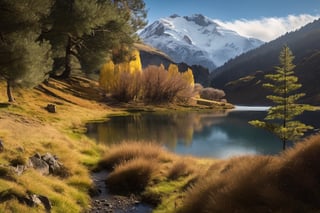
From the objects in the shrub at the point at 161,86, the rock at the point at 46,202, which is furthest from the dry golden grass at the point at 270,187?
the shrub at the point at 161,86

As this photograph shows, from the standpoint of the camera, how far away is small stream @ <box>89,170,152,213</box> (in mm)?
13547

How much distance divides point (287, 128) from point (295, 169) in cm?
1859

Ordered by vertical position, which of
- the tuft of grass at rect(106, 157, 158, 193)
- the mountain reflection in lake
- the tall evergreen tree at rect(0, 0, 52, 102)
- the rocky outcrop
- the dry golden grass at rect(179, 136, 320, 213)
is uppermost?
the tall evergreen tree at rect(0, 0, 52, 102)

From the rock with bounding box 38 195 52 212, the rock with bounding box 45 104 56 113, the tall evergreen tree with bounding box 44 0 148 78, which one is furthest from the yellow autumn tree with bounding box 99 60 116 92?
the rock with bounding box 38 195 52 212

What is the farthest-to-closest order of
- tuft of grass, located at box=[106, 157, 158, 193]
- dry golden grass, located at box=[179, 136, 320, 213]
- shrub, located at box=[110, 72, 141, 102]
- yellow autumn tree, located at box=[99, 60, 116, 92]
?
yellow autumn tree, located at box=[99, 60, 116, 92] < shrub, located at box=[110, 72, 141, 102] < tuft of grass, located at box=[106, 157, 158, 193] < dry golden grass, located at box=[179, 136, 320, 213]

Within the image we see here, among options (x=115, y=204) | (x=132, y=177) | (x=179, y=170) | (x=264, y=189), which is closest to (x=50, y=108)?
(x=179, y=170)

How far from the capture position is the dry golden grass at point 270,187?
8961 mm

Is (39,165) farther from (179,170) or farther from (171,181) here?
(179,170)

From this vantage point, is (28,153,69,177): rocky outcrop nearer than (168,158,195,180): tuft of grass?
Yes

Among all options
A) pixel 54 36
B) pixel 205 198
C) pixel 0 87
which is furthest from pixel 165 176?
pixel 0 87

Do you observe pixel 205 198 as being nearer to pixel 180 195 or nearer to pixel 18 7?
pixel 180 195

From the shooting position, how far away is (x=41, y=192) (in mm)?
11953

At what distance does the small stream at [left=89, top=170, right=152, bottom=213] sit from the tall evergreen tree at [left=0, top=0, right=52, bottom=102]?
6543 millimetres

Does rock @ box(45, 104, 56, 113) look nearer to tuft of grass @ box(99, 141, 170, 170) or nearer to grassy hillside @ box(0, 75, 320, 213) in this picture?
grassy hillside @ box(0, 75, 320, 213)
